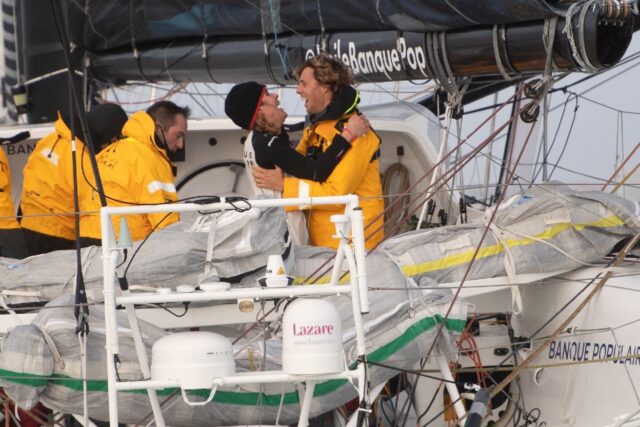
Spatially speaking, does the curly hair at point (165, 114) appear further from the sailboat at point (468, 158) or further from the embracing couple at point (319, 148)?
the sailboat at point (468, 158)

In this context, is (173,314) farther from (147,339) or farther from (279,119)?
(279,119)

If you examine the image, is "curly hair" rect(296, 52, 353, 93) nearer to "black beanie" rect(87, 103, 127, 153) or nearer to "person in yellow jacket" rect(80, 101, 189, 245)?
"person in yellow jacket" rect(80, 101, 189, 245)

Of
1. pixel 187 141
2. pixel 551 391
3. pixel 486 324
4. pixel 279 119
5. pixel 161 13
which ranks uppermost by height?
pixel 161 13

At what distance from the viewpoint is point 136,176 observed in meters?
5.64

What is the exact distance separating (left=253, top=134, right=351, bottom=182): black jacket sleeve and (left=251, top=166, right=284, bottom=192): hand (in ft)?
0.33

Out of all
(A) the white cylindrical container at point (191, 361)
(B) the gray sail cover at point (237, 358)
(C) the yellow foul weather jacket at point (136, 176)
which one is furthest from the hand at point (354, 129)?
(A) the white cylindrical container at point (191, 361)

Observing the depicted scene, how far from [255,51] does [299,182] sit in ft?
5.03

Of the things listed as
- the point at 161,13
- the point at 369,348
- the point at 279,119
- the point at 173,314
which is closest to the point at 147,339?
the point at 173,314

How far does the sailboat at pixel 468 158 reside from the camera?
513 cm

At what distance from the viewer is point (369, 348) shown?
16.0 ft

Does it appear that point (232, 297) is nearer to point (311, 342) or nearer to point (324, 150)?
point (311, 342)

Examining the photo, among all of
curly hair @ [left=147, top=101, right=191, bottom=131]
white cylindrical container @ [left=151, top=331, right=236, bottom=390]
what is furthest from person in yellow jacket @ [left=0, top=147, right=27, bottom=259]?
white cylindrical container @ [left=151, top=331, right=236, bottom=390]

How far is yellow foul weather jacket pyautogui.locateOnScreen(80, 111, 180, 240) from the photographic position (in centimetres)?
563

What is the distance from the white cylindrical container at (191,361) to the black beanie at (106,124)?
1.98 meters
